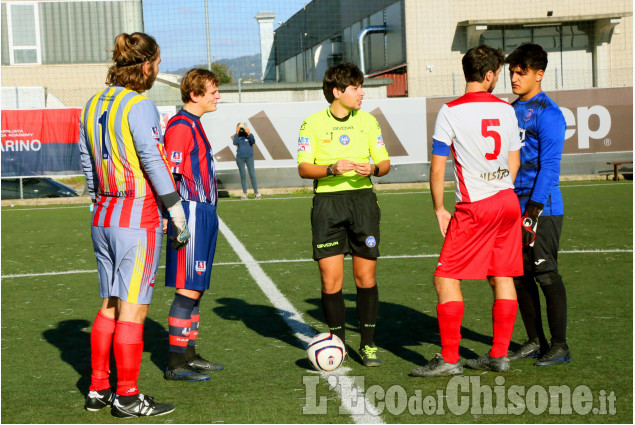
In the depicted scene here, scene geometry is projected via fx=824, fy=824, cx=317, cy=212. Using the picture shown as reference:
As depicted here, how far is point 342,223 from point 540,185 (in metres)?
1.30

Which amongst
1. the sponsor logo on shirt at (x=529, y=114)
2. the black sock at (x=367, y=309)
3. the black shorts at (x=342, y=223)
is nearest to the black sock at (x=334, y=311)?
the black sock at (x=367, y=309)

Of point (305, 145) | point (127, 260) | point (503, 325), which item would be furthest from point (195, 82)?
point (503, 325)

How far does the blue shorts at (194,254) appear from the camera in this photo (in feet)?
16.9

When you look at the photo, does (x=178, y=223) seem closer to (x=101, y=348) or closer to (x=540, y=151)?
(x=101, y=348)

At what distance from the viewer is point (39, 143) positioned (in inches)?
797

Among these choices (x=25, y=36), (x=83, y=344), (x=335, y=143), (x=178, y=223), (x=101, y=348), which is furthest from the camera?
(x=25, y=36)

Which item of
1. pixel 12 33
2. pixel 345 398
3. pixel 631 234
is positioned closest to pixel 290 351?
Result: pixel 345 398

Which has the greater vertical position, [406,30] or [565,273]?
[406,30]

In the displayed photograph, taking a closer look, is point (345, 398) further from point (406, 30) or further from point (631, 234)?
point (406, 30)

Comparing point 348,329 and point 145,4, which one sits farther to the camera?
point 145,4

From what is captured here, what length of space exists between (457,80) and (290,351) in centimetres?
2353

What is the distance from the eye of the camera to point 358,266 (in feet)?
18.4

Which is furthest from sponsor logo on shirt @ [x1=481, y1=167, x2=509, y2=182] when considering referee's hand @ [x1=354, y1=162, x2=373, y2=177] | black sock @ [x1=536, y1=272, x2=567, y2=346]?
black sock @ [x1=536, y1=272, x2=567, y2=346]

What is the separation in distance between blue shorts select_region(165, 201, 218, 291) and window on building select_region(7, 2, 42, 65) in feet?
107
